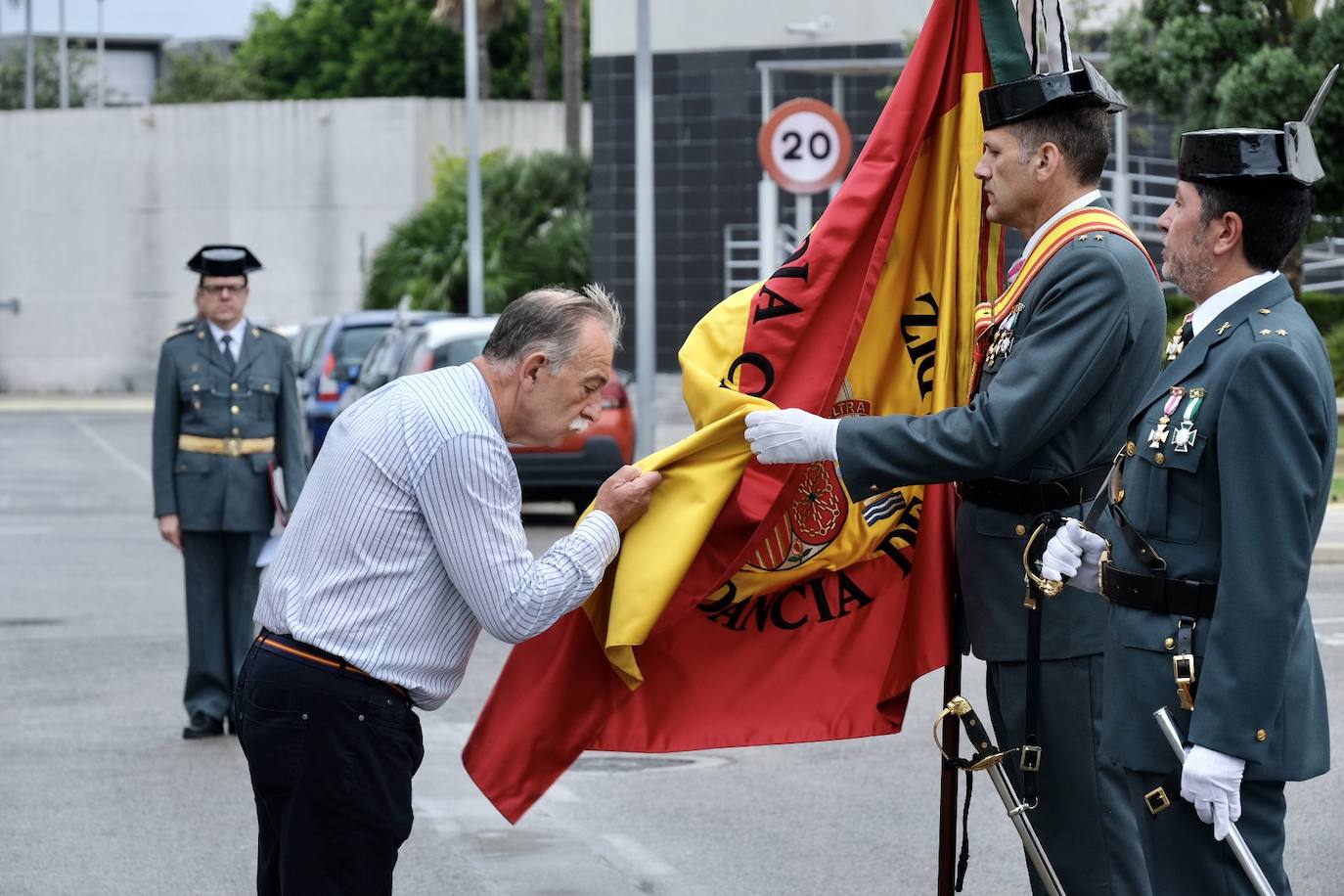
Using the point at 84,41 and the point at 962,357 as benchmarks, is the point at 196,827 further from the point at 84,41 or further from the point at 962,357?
the point at 84,41

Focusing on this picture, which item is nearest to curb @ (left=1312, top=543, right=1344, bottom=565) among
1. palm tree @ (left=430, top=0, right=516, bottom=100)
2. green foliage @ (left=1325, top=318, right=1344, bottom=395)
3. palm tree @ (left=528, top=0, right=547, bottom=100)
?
green foliage @ (left=1325, top=318, right=1344, bottom=395)

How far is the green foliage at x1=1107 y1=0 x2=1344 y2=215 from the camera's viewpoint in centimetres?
1967

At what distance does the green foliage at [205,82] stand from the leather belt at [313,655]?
66.7 m

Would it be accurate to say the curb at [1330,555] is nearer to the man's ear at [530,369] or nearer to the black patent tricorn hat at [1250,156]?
the black patent tricorn hat at [1250,156]

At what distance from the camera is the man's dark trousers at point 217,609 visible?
8617 mm

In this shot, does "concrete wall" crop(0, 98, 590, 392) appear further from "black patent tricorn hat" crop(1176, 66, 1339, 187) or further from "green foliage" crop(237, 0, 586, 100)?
"black patent tricorn hat" crop(1176, 66, 1339, 187)

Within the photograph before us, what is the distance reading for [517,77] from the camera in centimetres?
6556

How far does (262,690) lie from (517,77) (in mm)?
62907

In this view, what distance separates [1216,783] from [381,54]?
205ft

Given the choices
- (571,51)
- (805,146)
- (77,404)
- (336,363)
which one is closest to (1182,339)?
(805,146)

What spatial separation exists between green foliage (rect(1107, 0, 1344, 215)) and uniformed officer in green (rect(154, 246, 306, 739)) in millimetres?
12869

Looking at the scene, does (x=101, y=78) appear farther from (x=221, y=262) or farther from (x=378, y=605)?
(x=378, y=605)

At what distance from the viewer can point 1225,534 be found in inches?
145

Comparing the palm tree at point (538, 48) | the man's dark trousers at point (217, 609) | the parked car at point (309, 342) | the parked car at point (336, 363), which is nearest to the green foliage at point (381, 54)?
the palm tree at point (538, 48)
